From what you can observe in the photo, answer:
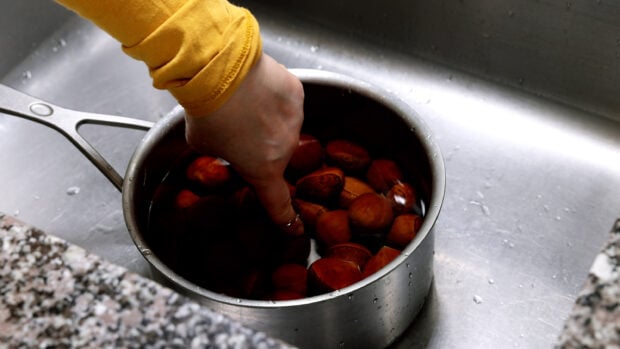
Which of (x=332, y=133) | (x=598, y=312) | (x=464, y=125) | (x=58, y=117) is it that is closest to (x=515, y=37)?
(x=464, y=125)

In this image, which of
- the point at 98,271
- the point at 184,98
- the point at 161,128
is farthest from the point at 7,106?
the point at 98,271

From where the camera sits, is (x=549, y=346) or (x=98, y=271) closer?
(x=98, y=271)

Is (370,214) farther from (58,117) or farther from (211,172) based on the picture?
(58,117)

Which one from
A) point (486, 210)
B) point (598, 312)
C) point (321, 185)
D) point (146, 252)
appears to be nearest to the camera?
point (598, 312)

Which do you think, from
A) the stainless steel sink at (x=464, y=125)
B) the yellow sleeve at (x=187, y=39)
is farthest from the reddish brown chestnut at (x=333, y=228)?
the yellow sleeve at (x=187, y=39)

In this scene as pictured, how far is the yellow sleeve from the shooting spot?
0.42 metres

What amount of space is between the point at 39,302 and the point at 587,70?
670mm

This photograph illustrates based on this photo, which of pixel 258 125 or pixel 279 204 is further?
pixel 279 204

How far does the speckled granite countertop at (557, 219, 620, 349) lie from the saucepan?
0.88ft

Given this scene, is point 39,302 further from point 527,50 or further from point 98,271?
point 527,50

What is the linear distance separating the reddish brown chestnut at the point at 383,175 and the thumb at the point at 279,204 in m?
0.09

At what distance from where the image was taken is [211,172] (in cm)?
69

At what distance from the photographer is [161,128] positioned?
0.67 m

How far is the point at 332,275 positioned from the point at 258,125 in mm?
145
